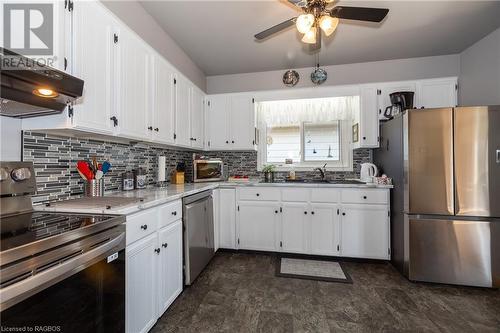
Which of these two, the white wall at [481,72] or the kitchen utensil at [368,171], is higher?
the white wall at [481,72]

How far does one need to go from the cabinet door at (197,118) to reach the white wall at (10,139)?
164 centimetres

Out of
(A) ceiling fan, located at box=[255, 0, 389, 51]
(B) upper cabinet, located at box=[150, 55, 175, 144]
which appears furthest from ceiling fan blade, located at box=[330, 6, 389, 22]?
(B) upper cabinet, located at box=[150, 55, 175, 144]

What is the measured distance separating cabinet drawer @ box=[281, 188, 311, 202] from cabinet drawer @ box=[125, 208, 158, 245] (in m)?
1.60

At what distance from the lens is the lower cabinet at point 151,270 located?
1343 mm

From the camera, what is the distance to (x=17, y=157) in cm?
132

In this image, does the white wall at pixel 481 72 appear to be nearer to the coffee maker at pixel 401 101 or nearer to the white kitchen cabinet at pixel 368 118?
the coffee maker at pixel 401 101

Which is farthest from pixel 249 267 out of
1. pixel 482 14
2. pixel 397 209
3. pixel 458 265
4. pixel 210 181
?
pixel 482 14

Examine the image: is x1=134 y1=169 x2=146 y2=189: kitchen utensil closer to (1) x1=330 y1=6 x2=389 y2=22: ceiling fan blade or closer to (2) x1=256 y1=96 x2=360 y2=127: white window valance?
(2) x1=256 y1=96 x2=360 y2=127: white window valance

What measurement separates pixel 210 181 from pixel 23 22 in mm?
2216

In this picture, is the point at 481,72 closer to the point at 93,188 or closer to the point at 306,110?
the point at 306,110

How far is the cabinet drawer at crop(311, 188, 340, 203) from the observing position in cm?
264

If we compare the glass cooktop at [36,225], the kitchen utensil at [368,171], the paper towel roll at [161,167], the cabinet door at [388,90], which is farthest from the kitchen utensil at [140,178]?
the cabinet door at [388,90]

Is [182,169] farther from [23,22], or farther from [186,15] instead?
[23,22]

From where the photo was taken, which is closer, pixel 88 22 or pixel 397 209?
pixel 88 22
